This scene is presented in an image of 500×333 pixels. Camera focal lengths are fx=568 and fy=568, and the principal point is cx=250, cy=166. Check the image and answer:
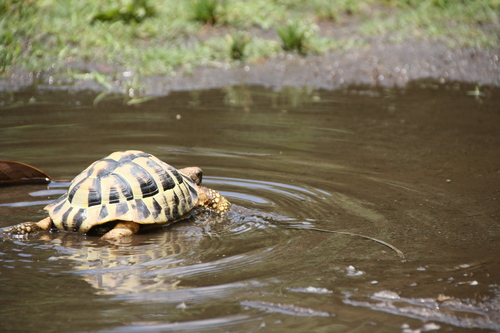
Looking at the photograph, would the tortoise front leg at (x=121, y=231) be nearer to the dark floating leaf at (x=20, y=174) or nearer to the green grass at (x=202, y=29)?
the dark floating leaf at (x=20, y=174)

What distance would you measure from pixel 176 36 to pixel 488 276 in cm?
953

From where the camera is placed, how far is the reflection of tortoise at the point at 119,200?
424 cm

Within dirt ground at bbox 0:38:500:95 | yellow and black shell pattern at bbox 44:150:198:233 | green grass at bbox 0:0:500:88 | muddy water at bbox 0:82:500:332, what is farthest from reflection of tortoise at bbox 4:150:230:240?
green grass at bbox 0:0:500:88

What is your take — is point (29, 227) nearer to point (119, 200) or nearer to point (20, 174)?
point (119, 200)

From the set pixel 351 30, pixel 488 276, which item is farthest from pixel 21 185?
pixel 351 30

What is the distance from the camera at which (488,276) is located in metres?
3.61

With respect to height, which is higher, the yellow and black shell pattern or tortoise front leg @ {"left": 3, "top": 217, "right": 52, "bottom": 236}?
the yellow and black shell pattern

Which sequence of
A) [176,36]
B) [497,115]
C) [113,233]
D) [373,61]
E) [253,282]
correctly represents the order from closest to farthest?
[253,282] < [113,233] < [497,115] < [373,61] < [176,36]

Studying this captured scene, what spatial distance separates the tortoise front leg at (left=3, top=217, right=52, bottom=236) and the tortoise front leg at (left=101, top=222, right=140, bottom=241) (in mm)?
474

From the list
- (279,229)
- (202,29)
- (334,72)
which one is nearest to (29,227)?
(279,229)

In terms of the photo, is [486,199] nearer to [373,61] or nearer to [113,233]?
[113,233]

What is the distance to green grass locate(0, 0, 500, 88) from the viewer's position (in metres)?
10.6

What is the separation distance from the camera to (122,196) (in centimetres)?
430

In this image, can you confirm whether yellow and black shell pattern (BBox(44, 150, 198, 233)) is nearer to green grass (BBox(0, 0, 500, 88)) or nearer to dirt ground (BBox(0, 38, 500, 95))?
dirt ground (BBox(0, 38, 500, 95))
